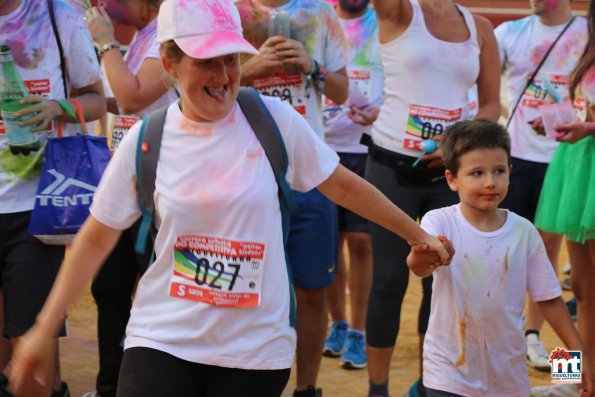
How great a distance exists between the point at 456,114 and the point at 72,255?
2737 millimetres

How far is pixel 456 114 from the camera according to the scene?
18.0 feet

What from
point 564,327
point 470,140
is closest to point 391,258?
point 470,140

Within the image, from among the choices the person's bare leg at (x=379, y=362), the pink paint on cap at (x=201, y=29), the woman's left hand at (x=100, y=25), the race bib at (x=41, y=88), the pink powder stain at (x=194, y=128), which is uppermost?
the pink paint on cap at (x=201, y=29)

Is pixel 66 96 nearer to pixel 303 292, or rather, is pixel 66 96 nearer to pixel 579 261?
pixel 303 292

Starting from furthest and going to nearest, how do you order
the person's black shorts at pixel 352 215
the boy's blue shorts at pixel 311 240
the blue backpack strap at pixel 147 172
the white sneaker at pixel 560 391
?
the person's black shorts at pixel 352 215 → the boy's blue shorts at pixel 311 240 → the white sneaker at pixel 560 391 → the blue backpack strap at pixel 147 172

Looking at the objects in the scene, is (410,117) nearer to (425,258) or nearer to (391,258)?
(391,258)

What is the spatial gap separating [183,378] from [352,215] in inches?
149

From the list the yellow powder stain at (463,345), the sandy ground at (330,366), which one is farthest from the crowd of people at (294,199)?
the sandy ground at (330,366)

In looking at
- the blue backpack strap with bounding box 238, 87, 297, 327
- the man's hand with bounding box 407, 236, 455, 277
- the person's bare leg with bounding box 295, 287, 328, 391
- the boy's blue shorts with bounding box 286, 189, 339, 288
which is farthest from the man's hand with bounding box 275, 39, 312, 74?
the blue backpack strap with bounding box 238, 87, 297, 327

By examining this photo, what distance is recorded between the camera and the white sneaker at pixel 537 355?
6.77m

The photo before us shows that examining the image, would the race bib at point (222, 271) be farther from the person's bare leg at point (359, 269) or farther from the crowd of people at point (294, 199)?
the person's bare leg at point (359, 269)

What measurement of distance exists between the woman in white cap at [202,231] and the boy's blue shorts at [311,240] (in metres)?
1.81

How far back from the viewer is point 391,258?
17.5 ft

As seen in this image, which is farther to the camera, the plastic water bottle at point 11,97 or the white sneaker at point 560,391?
the plastic water bottle at point 11,97
